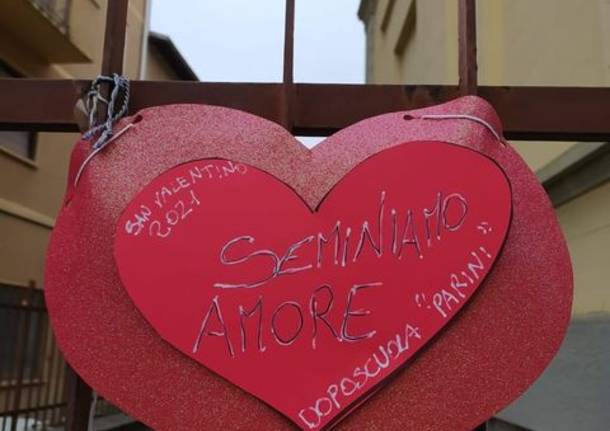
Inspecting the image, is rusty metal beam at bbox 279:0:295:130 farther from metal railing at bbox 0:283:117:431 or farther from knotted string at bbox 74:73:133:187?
metal railing at bbox 0:283:117:431

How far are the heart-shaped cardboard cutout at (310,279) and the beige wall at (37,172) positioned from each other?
20.1 feet

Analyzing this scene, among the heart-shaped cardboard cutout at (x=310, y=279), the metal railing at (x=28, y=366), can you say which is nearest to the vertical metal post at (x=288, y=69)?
the heart-shaped cardboard cutout at (x=310, y=279)

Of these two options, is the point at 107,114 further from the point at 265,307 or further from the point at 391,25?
the point at 391,25

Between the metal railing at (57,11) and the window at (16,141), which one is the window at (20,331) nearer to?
the window at (16,141)

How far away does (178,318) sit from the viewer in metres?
1.31

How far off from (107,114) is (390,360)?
2.75 feet

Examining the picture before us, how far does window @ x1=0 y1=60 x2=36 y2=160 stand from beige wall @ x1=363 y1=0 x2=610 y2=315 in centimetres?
453

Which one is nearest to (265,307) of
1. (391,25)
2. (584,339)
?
(584,339)

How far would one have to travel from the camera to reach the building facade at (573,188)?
116 inches

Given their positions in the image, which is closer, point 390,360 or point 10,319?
point 390,360

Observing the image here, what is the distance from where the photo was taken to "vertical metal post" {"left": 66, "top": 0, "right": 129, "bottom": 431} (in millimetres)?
1475

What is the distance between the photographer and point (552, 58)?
3586mm

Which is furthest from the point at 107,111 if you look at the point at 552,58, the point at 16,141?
the point at 16,141

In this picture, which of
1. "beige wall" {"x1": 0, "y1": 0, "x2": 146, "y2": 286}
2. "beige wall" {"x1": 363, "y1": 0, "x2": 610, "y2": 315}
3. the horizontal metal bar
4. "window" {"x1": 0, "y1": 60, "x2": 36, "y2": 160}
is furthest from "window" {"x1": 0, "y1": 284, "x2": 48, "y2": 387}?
the horizontal metal bar
